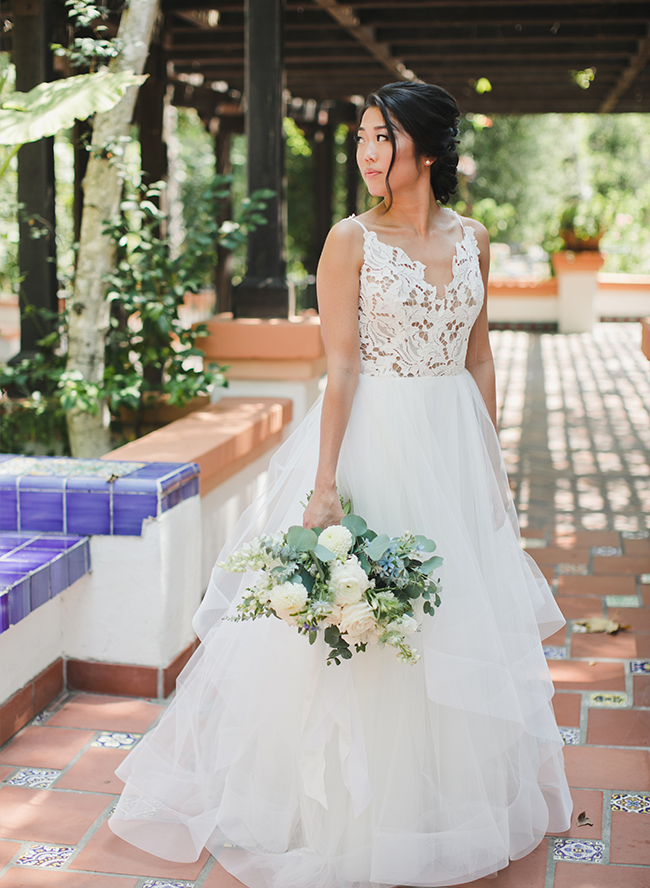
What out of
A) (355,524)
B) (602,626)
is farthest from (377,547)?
(602,626)

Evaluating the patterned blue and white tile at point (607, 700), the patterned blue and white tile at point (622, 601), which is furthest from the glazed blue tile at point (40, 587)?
the patterned blue and white tile at point (622, 601)

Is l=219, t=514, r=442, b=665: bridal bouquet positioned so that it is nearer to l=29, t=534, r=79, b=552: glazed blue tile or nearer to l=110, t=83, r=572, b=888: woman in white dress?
l=110, t=83, r=572, b=888: woman in white dress

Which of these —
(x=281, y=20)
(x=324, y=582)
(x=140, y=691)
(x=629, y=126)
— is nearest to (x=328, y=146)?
(x=281, y=20)

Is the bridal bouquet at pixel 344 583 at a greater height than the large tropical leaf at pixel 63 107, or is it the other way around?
the large tropical leaf at pixel 63 107

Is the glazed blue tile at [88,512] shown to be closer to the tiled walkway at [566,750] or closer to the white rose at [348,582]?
the tiled walkway at [566,750]

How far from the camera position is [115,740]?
2.77 meters

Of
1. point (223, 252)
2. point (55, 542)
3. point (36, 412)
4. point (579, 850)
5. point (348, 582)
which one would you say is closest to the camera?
point (348, 582)

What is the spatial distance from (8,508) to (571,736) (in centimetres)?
185

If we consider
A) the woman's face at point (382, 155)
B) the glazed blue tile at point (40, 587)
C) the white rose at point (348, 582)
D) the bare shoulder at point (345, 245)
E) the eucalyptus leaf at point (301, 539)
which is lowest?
the glazed blue tile at point (40, 587)

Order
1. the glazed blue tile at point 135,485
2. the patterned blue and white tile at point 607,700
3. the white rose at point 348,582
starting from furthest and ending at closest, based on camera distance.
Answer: the patterned blue and white tile at point 607,700, the glazed blue tile at point 135,485, the white rose at point 348,582

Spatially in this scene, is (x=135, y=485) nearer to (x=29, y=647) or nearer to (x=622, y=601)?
(x=29, y=647)

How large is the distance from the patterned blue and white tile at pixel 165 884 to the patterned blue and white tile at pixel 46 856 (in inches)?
8.5

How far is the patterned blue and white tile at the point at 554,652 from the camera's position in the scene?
11.1 ft

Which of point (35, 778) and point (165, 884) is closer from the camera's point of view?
point (165, 884)
